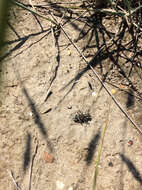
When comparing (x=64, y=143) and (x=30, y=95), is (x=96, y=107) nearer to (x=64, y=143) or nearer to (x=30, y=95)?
(x=64, y=143)

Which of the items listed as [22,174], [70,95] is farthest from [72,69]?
[22,174]

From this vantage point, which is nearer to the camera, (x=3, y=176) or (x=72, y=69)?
(x=3, y=176)

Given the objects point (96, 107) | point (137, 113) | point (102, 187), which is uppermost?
point (96, 107)

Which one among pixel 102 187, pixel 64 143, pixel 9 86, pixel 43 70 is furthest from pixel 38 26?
pixel 102 187

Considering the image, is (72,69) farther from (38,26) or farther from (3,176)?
(3,176)

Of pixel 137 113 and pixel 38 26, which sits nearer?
pixel 137 113

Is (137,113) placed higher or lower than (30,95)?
lower
